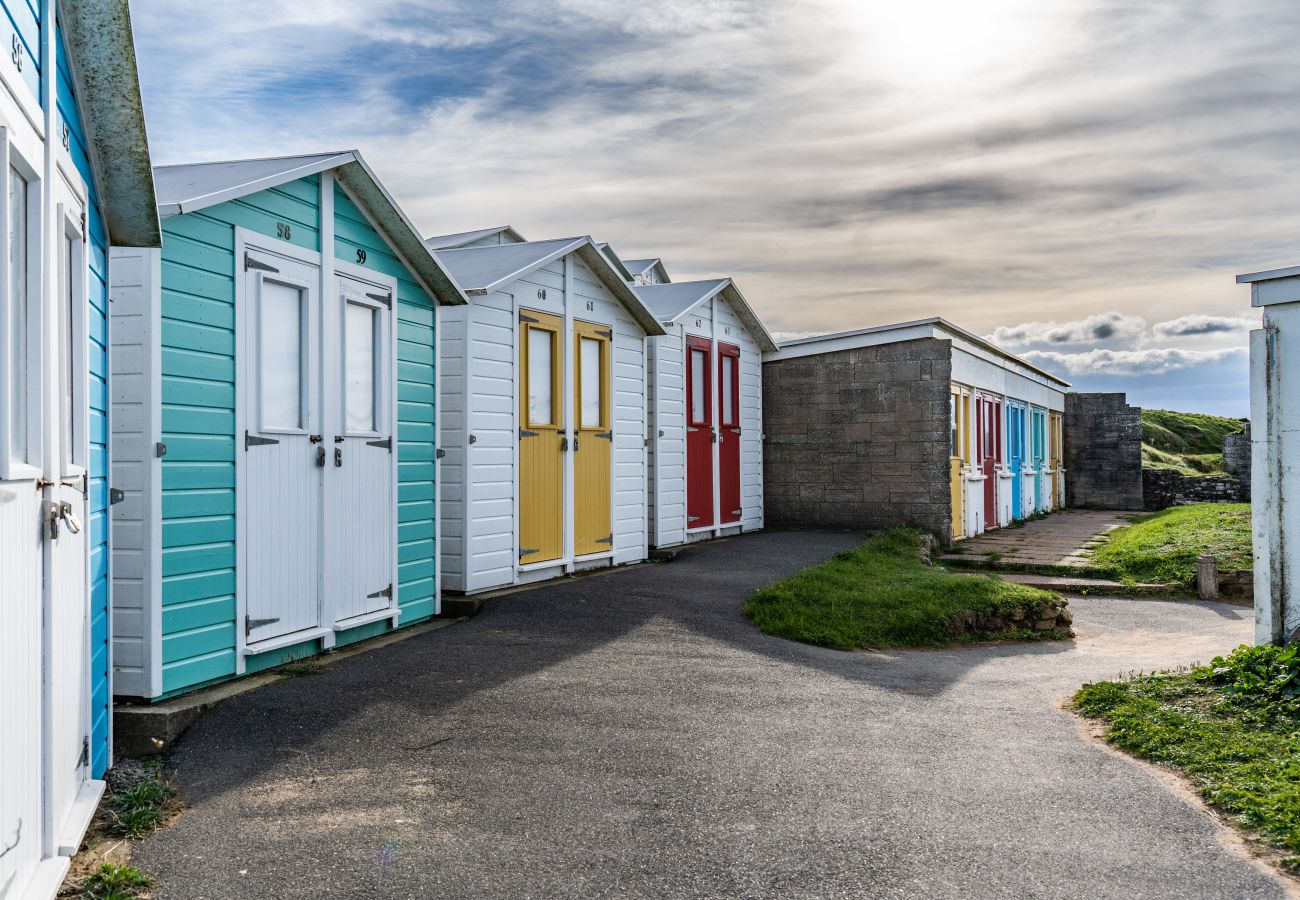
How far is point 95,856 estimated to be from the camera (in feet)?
14.5

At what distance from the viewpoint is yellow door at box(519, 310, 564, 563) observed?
11.4 metres

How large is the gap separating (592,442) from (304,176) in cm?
545

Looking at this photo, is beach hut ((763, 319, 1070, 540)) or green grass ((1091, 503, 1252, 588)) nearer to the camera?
green grass ((1091, 503, 1252, 588))

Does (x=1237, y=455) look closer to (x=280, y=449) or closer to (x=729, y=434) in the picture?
(x=729, y=434)

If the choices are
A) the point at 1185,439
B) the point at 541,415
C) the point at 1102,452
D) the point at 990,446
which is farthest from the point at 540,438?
the point at 1185,439

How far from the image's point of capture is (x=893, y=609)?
33.6 ft

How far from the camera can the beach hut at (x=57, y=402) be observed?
3.58m

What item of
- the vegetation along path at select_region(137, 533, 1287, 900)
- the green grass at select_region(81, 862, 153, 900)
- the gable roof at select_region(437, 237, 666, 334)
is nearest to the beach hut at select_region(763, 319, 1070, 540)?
the gable roof at select_region(437, 237, 666, 334)

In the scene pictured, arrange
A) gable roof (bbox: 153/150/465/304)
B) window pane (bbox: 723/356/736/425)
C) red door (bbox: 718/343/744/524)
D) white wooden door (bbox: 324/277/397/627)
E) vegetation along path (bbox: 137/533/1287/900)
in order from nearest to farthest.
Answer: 1. vegetation along path (bbox: 137/533/1287/900)
2. gable roof (bbox: 153/150/465/304)
3. white wooden door (bbox: 324/277/397/627)
4. red door (bbox: 718/343/744/524)
5. window pane (bbox: 723/356/736/425)

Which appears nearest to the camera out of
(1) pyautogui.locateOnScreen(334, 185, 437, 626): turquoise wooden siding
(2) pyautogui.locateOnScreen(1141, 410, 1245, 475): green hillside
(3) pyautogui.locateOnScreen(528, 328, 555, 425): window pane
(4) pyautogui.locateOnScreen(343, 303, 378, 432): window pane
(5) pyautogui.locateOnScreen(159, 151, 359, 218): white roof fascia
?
(5) pyautogui.locateOnScreen(159, 151, 359, 218): white roof fascia

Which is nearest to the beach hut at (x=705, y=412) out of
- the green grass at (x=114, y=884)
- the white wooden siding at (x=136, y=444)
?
the white wooden siding at (x=136, y=444)

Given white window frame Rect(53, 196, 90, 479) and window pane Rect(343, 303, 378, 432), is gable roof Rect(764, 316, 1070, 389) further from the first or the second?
white window frame Rect(53, 196, 90, 479)

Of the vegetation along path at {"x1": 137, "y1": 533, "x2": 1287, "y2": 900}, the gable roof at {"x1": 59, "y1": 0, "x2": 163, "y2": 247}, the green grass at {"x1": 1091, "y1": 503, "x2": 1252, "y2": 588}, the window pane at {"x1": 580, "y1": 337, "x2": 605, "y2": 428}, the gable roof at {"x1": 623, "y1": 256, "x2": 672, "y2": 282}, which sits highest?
the gable roof at {"x1": 623, "y1": 256, "x2": 672, "y2": 282}

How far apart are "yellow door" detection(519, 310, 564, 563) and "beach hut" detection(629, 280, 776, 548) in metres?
2.91
